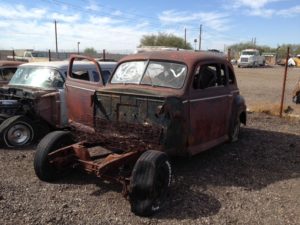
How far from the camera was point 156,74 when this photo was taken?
6.50 metres

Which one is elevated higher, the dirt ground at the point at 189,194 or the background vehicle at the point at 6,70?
the background vehicle at the point at 6,70

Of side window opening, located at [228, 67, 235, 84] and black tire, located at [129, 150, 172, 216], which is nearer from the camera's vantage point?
black tire, located at [129, 150, 172, 216]

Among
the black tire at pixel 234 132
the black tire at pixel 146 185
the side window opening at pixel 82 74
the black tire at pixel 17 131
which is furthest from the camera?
the side window opening at pixel 82 74

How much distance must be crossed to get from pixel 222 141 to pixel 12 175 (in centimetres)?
373

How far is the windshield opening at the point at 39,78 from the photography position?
8844 millimetres

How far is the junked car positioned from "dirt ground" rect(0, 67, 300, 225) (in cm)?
49

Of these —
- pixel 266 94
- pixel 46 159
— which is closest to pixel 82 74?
pixel 46 159

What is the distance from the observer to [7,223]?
4.49m

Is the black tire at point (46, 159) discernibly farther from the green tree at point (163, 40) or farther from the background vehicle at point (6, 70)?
the green tree at point (163, 40)

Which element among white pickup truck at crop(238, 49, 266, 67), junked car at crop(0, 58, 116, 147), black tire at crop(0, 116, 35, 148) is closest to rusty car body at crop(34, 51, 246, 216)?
junked car at crop(0, 58, 116, 147)

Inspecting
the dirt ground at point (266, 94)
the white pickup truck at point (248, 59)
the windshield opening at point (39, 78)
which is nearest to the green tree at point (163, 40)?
the white pickup truck at point (248, 59)

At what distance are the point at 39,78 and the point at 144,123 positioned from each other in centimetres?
436

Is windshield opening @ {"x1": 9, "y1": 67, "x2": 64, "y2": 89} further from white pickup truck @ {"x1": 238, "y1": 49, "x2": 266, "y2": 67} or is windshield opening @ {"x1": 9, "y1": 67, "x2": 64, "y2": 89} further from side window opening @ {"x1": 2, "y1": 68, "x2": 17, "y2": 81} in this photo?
white pickup truck @ {"x1": 238, "y1": 49, "x2": 266, "y2": 67}

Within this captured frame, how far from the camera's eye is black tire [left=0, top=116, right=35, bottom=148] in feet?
25.7
